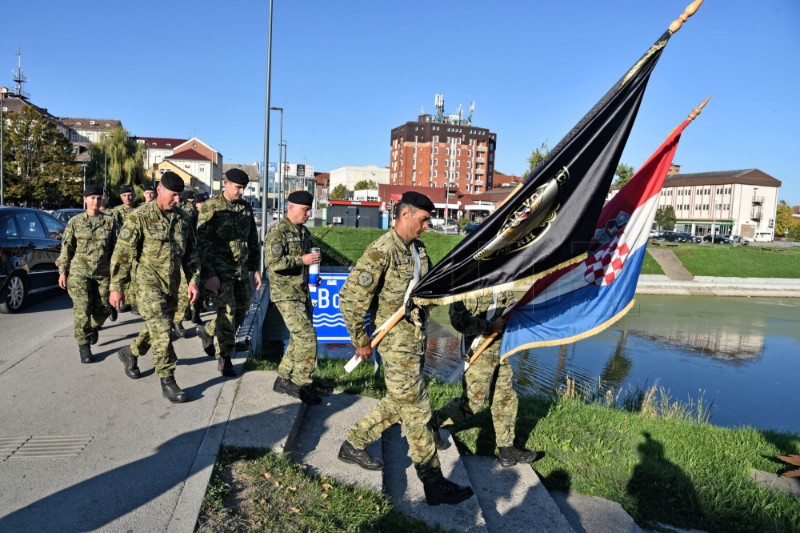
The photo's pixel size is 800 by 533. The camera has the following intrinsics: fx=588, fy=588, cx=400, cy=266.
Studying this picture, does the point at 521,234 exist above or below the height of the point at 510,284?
above

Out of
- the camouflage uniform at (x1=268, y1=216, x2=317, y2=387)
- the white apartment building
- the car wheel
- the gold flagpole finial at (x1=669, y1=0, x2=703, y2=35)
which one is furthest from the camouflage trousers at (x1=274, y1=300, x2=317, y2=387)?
the white apartment building

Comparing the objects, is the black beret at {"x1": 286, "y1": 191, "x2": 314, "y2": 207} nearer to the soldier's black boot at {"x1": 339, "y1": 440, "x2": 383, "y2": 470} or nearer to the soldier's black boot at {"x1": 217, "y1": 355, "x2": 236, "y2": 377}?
the soldier's black boot at {"x1": 217, "y1": 355, "x2": 236, "y2": 377}

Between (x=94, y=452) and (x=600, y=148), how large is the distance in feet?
14.7

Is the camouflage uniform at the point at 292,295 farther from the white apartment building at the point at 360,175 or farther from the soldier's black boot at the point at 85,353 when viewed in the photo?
the white apartment building at the point at 360,175

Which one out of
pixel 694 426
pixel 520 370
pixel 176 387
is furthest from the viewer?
pixel 520 370

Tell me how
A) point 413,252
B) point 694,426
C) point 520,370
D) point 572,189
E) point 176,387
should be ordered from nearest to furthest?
point 413,252 < point 572,189 < point 176,387 < point 694,426 < point 520,370

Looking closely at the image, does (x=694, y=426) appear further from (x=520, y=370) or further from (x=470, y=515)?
(x=520, y=370)

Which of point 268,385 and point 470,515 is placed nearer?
point 470,515

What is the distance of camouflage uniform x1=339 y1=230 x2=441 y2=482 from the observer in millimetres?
4133

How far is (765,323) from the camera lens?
22109 mm

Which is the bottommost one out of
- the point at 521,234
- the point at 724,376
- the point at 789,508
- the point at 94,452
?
the point at 724,376

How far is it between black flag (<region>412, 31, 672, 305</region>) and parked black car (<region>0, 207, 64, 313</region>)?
831 centimetres

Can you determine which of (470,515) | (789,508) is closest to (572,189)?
(470,515)

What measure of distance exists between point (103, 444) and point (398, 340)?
2213mm
